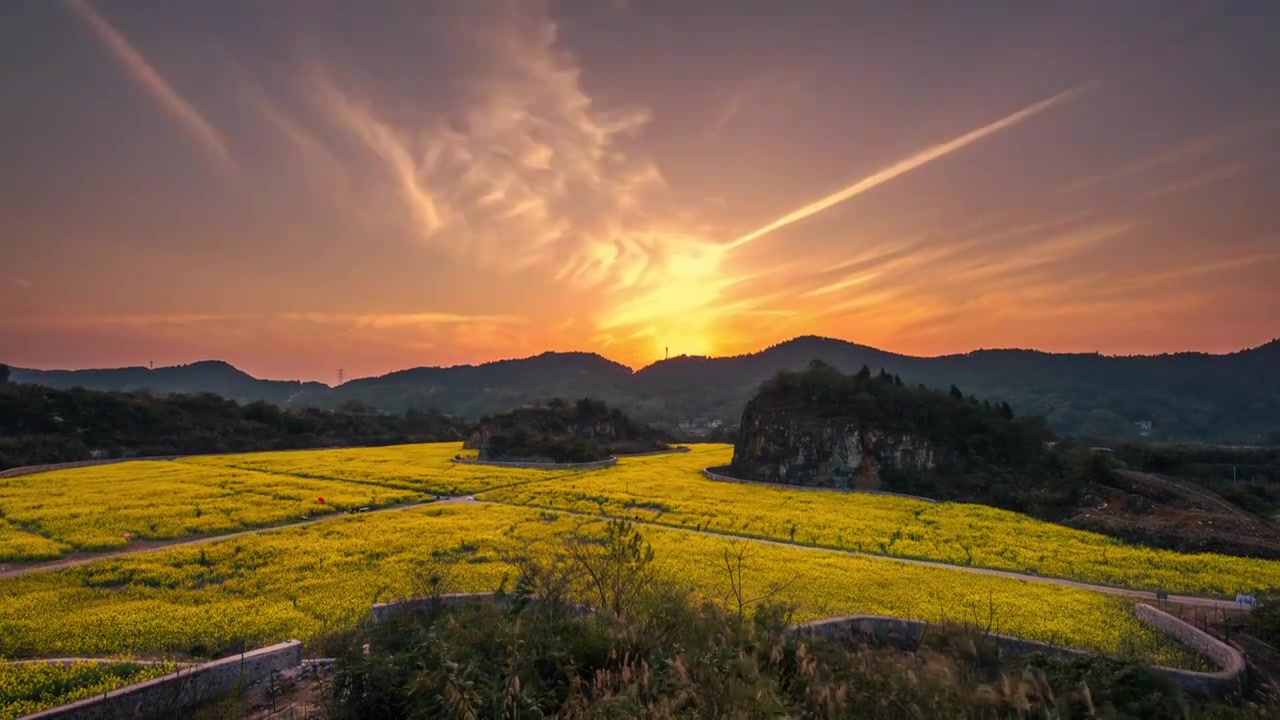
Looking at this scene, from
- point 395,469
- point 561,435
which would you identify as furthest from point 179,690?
point 561,435

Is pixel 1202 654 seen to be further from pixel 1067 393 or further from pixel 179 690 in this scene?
pixel 1067 393

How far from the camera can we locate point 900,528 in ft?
89.9

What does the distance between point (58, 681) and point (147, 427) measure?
7346 centimetres

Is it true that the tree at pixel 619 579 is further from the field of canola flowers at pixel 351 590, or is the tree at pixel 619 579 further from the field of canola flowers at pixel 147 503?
the field of canola flowers at pixel 147 503

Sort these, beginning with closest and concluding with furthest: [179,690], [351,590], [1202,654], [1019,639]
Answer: [179,690] → [1019,639] → [1202,654] → [351,590]

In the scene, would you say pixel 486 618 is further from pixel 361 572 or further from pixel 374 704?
pixel 361 572

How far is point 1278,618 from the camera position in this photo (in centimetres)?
1392

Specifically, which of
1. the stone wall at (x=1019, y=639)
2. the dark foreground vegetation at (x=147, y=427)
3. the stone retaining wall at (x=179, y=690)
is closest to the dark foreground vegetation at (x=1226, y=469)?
the stone wall at (x=1019, y=639)

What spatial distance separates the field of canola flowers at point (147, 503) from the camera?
22.7m

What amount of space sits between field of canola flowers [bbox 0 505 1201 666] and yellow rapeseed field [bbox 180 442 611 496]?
15.2m

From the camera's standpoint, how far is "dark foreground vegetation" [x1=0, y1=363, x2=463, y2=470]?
5512 cm

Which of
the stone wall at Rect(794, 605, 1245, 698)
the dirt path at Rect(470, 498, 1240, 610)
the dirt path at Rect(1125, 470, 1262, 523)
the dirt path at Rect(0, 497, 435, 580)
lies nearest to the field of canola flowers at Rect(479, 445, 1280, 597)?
the dirt path at Rect(470, 498, 1240, 610)

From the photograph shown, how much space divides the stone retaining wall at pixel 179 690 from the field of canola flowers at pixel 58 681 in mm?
920

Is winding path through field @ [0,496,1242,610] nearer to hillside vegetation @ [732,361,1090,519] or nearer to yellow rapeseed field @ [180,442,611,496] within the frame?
yellow rapeseed field @ [180,442,611,496]
